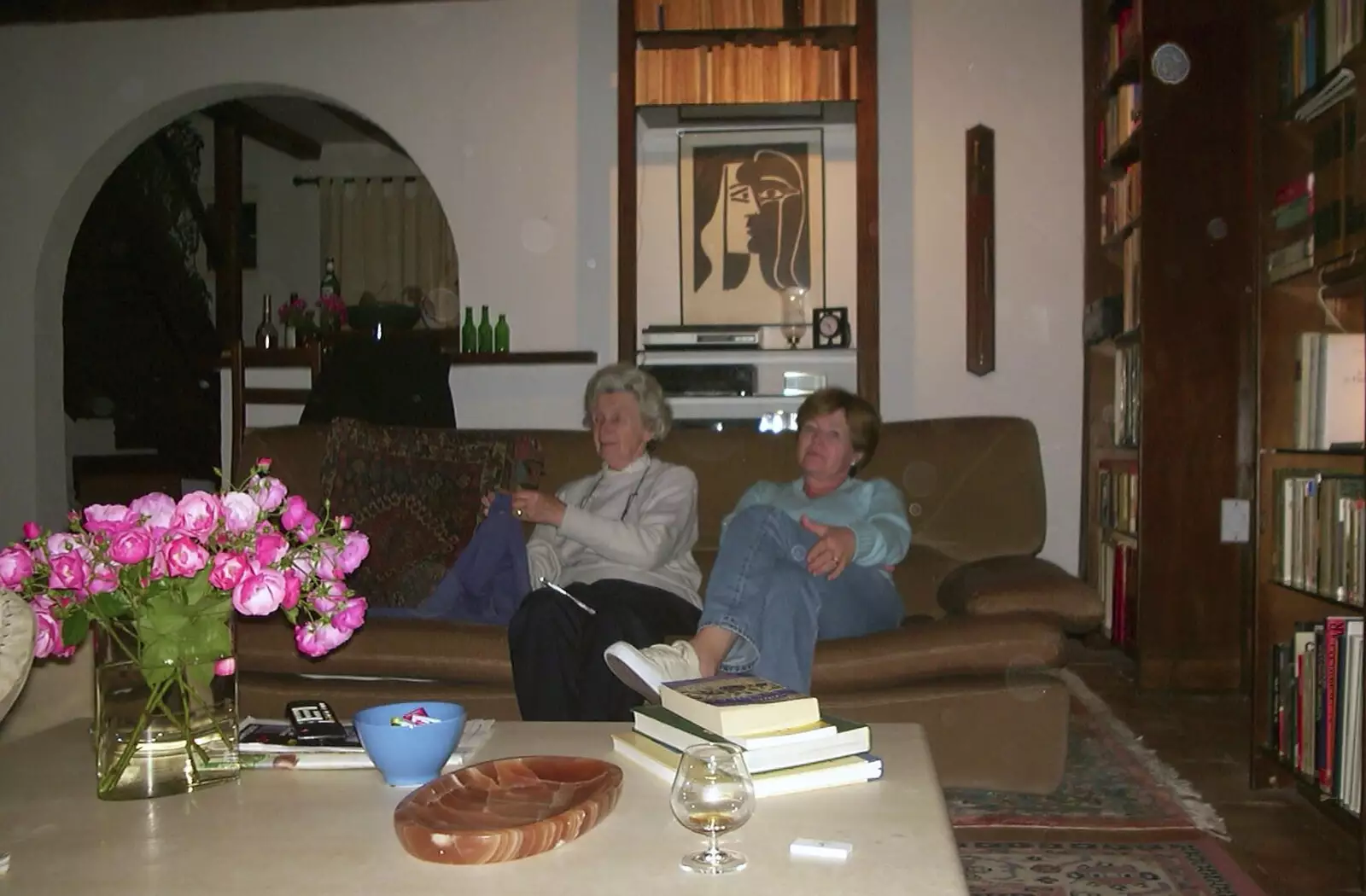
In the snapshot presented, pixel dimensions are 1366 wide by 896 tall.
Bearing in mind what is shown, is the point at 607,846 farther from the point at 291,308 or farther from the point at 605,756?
the point at 291,308

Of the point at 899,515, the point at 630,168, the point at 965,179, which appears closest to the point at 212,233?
the point at 630,168

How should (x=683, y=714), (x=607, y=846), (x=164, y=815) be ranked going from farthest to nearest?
(x=683, y=714) → (x=164, y=815) → (x=607, y=846)

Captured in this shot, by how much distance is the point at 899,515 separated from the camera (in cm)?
254

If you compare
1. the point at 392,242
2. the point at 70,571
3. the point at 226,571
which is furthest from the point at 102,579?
the point at 392,242

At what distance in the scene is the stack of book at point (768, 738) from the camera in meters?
1.29

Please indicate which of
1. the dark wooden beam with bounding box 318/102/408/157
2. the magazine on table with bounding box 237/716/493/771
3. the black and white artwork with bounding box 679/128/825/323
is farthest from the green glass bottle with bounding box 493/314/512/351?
the magazine on table with bounding box 237/716/493/771

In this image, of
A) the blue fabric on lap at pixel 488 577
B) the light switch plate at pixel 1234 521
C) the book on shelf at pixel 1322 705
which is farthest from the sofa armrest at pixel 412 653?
the light switch plate at pixel 1234 521

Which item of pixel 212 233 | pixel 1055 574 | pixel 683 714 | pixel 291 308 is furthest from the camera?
pixel 212 233

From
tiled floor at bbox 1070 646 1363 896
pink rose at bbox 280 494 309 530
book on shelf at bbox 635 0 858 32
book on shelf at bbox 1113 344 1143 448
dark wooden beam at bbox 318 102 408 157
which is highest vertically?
dark wooden beam at bbox 318 102 408 157

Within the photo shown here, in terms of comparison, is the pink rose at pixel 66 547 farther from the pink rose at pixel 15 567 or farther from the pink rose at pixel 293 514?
the pink rose at pixel 293 514

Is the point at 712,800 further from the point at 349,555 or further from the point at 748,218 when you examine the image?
the point at 748,218

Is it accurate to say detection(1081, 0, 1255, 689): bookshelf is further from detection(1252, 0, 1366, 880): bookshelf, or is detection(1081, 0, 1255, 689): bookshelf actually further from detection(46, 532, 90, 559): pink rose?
detection(46, 532, 90, 559): pink rose

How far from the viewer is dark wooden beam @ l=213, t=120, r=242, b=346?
618cm

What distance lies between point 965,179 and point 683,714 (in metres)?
3.18
